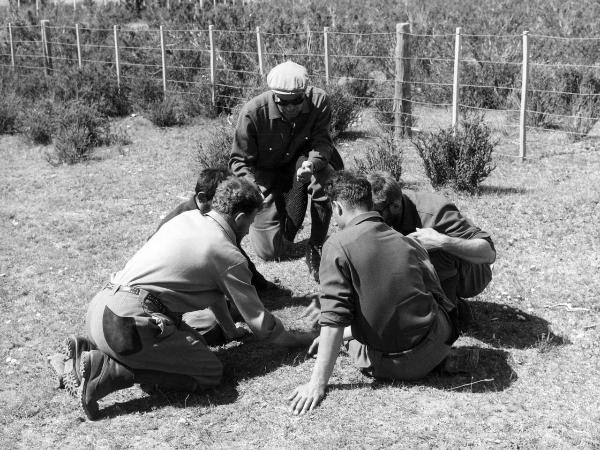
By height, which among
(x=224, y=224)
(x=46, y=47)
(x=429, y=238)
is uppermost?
(x=46, y=47)

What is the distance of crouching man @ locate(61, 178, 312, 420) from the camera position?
4402mm

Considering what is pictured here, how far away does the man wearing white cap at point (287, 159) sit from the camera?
21.5 ft

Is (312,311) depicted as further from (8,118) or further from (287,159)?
(8,118)

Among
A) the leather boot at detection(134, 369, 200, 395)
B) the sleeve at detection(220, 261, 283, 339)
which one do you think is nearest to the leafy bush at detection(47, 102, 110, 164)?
the leather boot at detection(134, 369, 200, 395)

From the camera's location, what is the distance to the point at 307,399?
437cm

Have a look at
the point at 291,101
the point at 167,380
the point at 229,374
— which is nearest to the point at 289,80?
the point at 291,101

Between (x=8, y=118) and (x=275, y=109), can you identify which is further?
(x=8, y=118)

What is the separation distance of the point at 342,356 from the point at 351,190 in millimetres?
1292

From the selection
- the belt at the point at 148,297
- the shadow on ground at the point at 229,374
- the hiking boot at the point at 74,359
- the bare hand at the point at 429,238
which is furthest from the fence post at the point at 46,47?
the bare hand at the point at 429,238

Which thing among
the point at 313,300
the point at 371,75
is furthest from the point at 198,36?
the point at 313,300

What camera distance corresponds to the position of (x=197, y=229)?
14.8 feet

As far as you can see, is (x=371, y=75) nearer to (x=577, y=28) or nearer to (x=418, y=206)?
(x=577, y=28)

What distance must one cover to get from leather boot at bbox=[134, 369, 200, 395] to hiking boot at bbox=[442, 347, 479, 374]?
144cm

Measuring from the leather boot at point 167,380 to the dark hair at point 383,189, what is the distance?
146 centimetres
